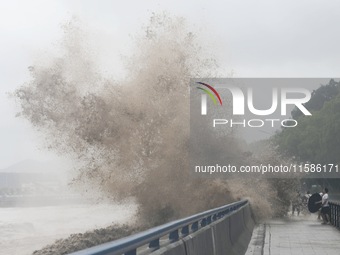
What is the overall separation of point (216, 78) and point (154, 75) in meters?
3.50

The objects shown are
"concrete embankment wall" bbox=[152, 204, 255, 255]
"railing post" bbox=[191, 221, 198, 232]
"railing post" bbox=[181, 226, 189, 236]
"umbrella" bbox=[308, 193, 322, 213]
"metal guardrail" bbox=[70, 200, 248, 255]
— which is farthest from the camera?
"umbrella" bbox=[308, 193, 322, 213]

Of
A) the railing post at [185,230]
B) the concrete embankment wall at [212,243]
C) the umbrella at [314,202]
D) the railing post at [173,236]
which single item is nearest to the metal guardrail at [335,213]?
the umbrella at [314,202]

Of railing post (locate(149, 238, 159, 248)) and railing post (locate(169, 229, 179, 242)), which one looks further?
railing post (locate(169, 229, 179, 242))

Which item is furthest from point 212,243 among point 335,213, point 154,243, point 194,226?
point 335,213

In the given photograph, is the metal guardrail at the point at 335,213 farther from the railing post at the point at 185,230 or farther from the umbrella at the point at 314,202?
the railing post at the point at 185,230

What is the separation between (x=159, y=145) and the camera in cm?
4147

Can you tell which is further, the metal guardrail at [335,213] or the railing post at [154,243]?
the metal guardrail at [335,213]

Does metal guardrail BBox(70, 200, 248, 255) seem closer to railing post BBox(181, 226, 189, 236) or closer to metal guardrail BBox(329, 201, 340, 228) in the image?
railing post BBox(181, 226, 189, 236)

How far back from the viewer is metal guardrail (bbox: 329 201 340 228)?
2964 cm

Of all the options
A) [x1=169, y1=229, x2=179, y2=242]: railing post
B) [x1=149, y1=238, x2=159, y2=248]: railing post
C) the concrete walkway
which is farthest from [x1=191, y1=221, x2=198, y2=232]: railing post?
the concrete walkway

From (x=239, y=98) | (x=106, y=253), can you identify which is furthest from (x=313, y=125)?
(x=106, y=253)

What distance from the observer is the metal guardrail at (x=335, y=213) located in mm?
29638

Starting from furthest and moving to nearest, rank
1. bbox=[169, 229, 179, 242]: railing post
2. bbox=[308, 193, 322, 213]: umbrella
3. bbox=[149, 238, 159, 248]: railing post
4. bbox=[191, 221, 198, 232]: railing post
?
1. bbox=[308, 193, 322, 213]: umbrella
2. bbox=[191, 221, 198, 232]: railing post
3. bbox=[169, 229, 179, 242]: railing post
4. bbox=[149, 238, 159, 248]: railing post

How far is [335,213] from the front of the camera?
3167 cm
